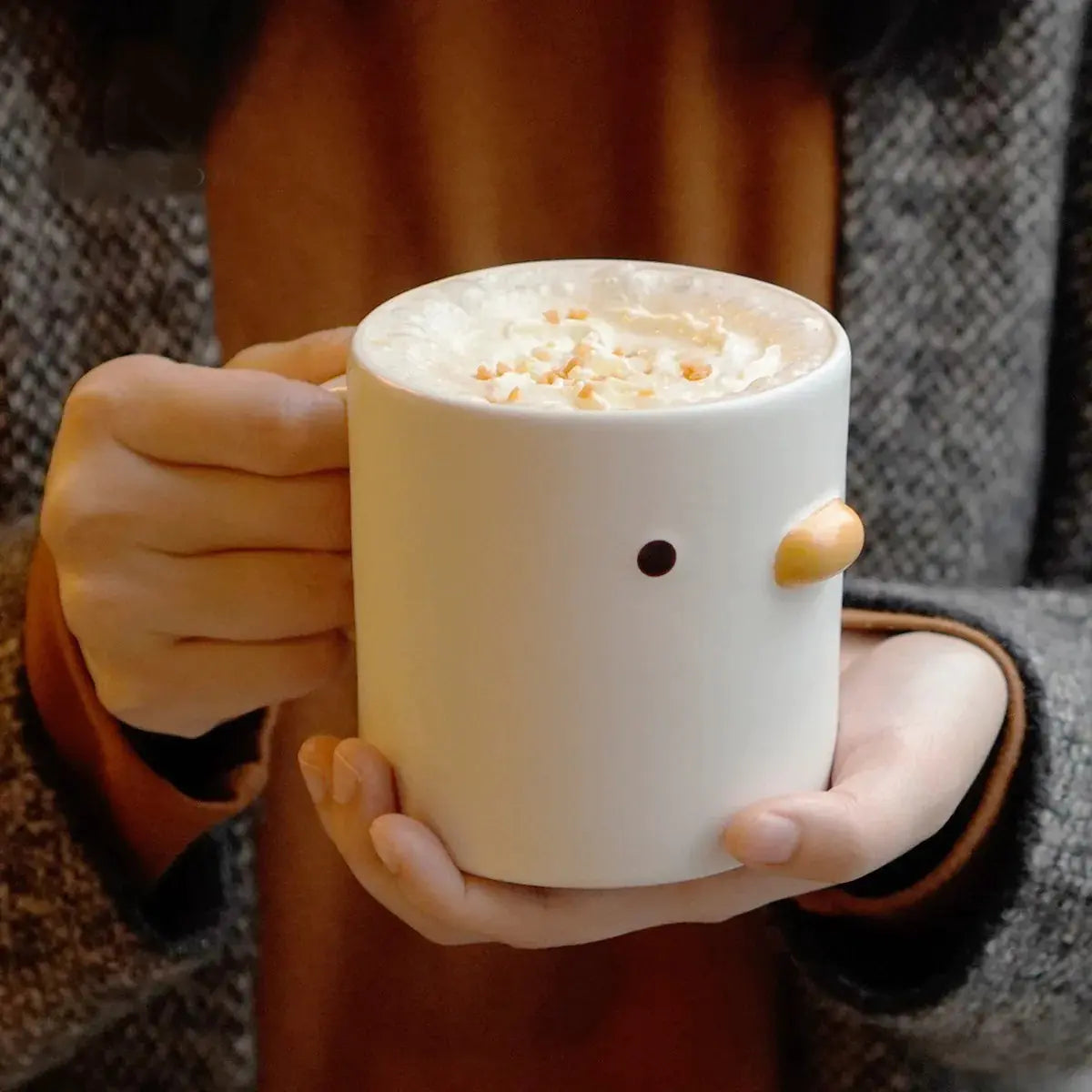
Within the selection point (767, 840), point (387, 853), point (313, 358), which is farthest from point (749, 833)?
point (313, 358)

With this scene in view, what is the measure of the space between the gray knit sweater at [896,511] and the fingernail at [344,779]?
181 millimetres

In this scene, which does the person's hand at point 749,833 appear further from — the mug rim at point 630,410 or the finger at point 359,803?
the mug rim at point 630,410

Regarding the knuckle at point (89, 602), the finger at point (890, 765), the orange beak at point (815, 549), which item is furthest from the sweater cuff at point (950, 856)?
the knuckle at point (89, 602)

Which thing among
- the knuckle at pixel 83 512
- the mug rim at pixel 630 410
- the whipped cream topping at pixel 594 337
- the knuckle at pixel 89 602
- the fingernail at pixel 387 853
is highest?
the mug rim at pixel 630 410

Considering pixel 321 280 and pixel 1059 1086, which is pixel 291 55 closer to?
pixel 321 280

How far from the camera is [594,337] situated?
418 millimetres

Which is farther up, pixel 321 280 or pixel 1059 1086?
pixel 321 280

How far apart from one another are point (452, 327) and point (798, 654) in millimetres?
155

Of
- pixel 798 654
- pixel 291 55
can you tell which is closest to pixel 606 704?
pixel 798 654

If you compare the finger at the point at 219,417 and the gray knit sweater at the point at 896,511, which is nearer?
the finger at the point at 219,417

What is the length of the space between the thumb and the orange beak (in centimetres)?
18

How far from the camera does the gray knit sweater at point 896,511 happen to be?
Result: 55 centimetres

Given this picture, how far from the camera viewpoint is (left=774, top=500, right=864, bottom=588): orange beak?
→ 14.4 inches

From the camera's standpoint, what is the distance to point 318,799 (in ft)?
1.54
